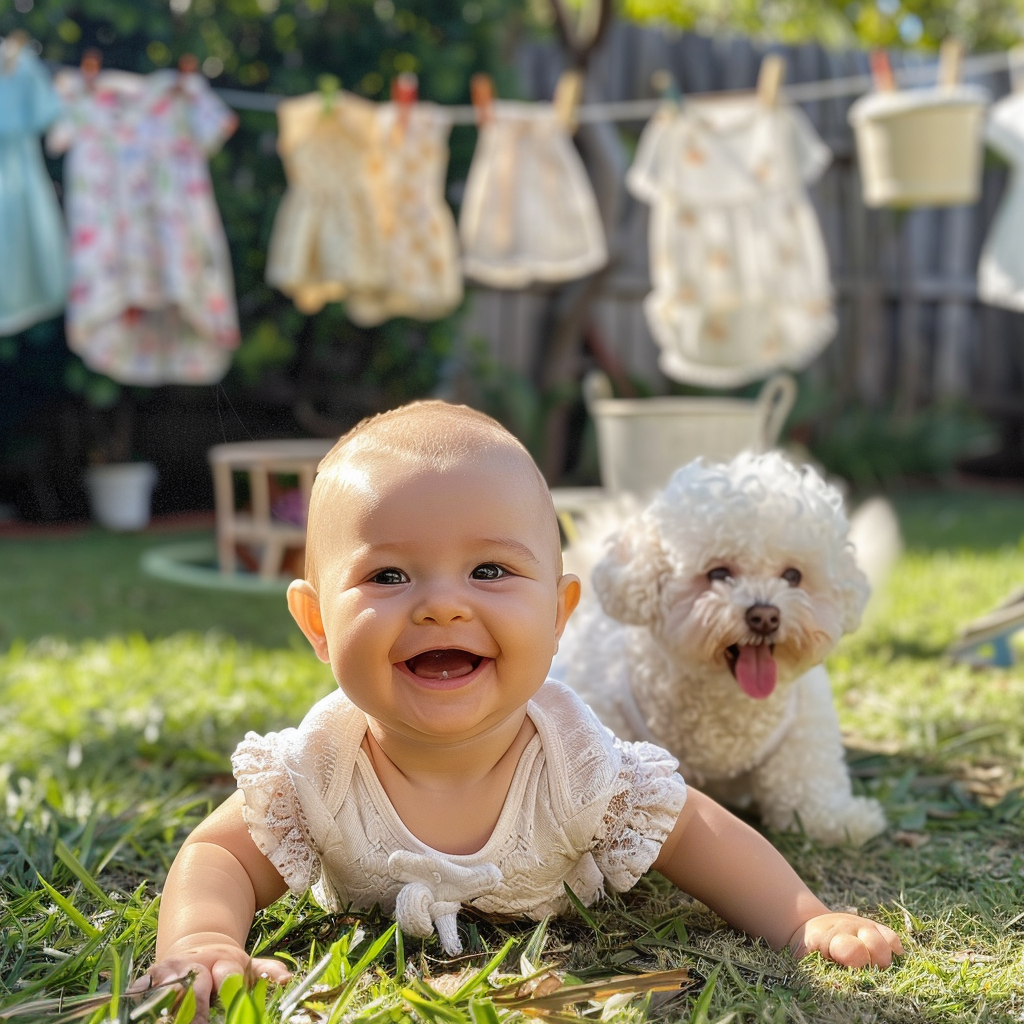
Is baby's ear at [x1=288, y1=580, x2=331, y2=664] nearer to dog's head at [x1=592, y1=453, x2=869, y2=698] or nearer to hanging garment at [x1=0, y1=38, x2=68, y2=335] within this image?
dog's head at [x1=592, y1=453, x2=869, y2=698]

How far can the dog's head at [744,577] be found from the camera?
1890mm

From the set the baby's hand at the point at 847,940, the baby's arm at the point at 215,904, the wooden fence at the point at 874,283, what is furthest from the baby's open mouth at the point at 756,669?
the wooden fence at the point at 874,283

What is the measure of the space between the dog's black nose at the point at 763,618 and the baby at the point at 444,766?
299mm

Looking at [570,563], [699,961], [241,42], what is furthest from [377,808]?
[241,42]

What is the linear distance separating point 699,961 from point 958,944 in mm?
355

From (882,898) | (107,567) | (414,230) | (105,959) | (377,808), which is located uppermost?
(414,230)

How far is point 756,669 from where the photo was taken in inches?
75.8

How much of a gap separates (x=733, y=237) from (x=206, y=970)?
4537 millimetres

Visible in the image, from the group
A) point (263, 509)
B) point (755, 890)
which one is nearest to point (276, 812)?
point (755, 890)

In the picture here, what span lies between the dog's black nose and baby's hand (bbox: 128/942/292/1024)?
869 millimetres

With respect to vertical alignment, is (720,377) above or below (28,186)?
below

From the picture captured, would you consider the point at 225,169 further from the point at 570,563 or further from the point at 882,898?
the point at 882,898

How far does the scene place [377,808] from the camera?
1.56m

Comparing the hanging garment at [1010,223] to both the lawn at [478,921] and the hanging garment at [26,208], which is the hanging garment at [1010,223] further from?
the hanging garment at [26,208]
